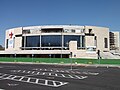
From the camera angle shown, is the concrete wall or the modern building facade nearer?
the concrete wall

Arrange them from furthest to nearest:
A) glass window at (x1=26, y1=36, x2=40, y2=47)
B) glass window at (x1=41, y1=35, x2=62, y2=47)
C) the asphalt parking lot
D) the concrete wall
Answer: the concrete wall → glass window at (x1=26, y1=36, x2=40, y2=47) → glass window at (x1=41, y1=35, x2=62, y2=47) → the asphalt parking lot

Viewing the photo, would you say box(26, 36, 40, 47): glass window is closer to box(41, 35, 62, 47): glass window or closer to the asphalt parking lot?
box(41, 35, 62, 47): glass window

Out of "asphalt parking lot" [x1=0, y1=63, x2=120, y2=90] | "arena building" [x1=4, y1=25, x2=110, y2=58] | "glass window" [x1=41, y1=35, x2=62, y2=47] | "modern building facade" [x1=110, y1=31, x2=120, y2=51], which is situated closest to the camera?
"asphalt parking lot" [x1=0, y1=63, x2=120, y2=90]

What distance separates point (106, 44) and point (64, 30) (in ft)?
83.9

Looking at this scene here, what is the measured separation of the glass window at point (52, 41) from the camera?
10788cm

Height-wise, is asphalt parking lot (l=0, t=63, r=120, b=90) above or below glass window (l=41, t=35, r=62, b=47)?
below

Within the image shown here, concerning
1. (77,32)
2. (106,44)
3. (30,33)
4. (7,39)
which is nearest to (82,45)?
(77,32)

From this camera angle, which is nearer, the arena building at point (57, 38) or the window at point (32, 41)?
the arena building at point (57, 38)

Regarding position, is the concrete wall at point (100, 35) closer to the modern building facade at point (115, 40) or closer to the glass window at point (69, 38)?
the glass window at point (69, 38)

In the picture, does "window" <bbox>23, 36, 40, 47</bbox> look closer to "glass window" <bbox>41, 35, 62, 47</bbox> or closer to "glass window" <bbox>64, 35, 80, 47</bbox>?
"glass window" <bbox>41, 35, 62, 47</bbox>

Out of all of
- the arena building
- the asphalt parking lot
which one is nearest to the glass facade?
the arena building

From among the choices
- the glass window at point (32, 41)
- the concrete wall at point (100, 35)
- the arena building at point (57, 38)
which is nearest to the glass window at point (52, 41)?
the arena building at point (57, 38)

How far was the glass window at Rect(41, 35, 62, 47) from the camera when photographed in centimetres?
10788

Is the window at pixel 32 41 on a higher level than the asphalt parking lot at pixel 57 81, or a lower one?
higher
